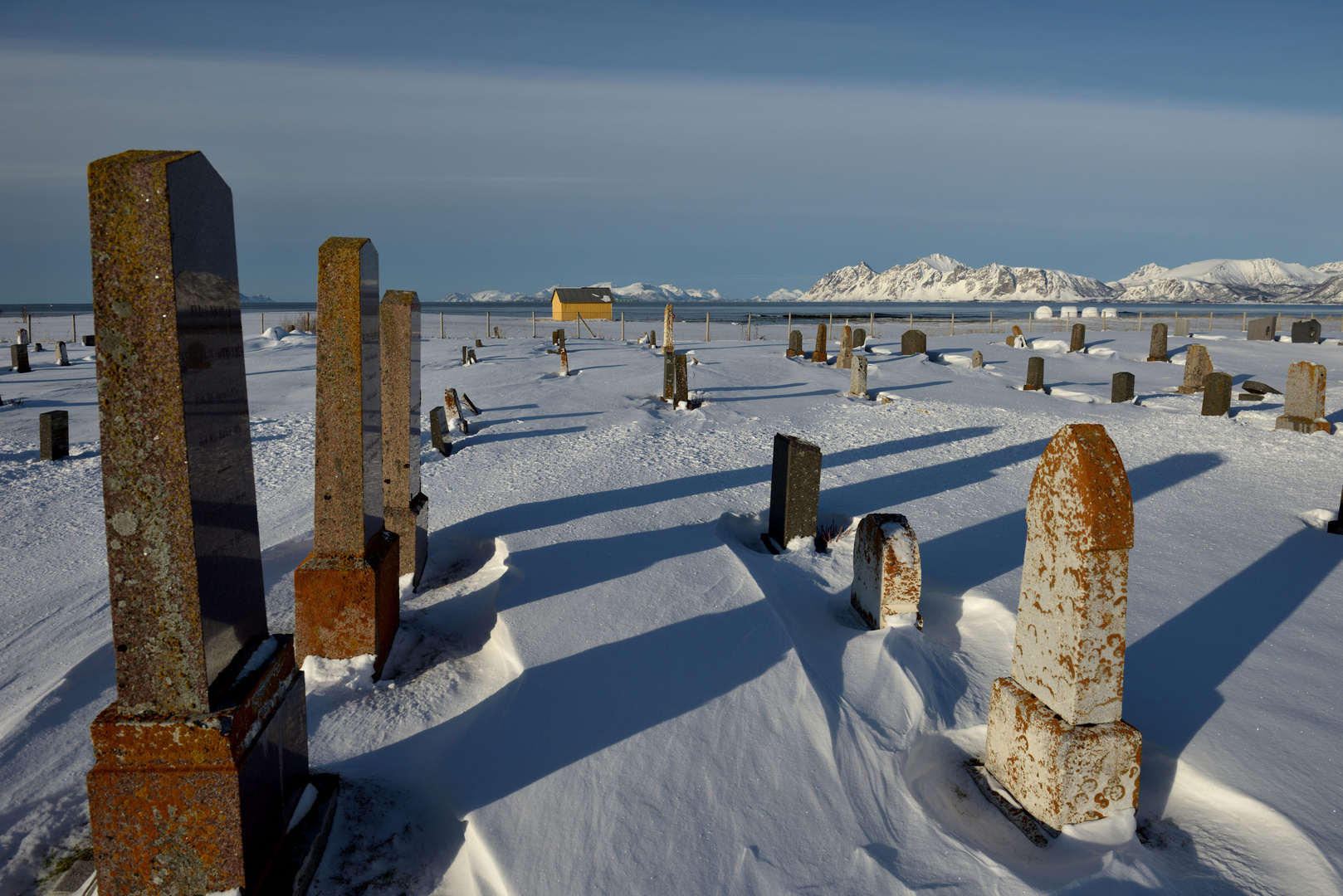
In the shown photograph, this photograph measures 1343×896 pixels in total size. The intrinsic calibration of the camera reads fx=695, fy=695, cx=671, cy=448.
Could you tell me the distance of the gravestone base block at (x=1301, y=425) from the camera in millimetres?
10836

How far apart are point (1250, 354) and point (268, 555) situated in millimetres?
26363

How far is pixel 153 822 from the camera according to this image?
2.41m

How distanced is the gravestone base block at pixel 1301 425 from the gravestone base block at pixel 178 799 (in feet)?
46.9

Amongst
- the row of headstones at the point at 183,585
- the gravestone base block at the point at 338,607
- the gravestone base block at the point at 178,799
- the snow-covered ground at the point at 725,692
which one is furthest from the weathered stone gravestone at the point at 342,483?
the gravestone base block at the point at 178,799

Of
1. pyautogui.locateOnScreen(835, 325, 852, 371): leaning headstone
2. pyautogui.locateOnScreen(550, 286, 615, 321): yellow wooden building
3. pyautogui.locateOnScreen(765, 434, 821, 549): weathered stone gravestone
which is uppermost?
pyautogui.locateOnScreen(550, 286, 615, 321): yellow wooden building

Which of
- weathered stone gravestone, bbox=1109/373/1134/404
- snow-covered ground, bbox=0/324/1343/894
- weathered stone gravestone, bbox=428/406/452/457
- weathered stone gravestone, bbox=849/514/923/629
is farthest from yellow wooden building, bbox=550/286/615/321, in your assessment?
weathered stone gravestone, bbox=849/514/923/629

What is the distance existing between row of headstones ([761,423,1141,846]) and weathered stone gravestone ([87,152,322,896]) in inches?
123

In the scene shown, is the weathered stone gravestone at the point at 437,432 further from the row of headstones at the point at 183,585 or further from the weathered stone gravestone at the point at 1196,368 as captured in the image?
the weathered stone gravestone at the point at 1196,368

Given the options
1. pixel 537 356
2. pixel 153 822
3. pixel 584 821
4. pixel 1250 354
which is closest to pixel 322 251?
pixel 153 822

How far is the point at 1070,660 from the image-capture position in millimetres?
3037

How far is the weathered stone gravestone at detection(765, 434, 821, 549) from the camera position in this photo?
6.15m

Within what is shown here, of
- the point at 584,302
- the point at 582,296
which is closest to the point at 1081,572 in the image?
the point at 584,302

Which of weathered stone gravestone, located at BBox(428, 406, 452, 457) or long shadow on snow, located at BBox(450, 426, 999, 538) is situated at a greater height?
weathered stone gravestone, located at BBox(428, 406, 452, 457)

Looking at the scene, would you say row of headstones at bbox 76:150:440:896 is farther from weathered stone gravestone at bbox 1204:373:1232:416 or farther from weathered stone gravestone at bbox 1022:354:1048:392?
weathered stone gravestone at bbox 1022:354:1048:392
